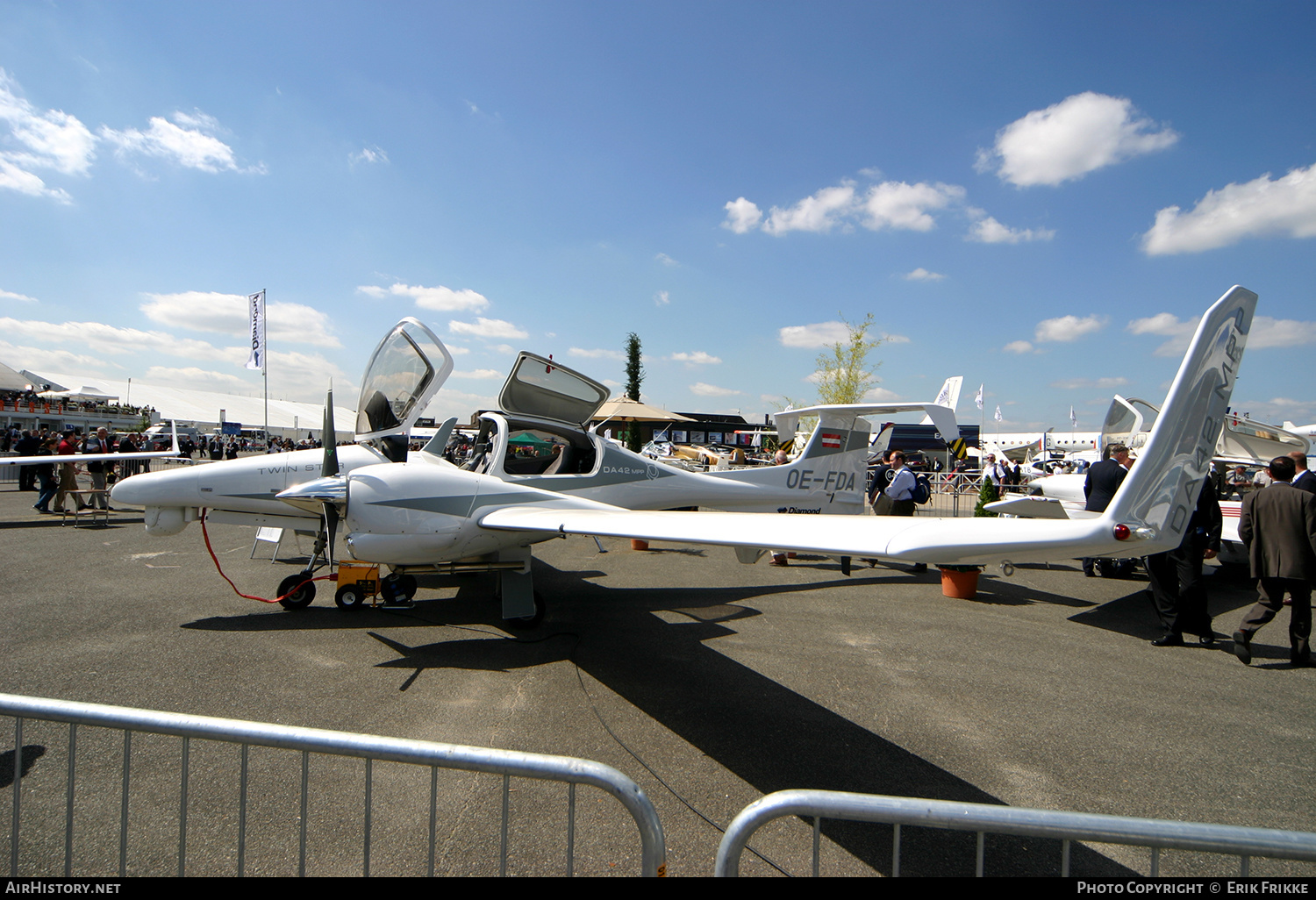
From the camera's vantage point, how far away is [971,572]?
7.32m

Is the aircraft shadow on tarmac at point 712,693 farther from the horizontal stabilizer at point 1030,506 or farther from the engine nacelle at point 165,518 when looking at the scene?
the horizontal stabilizer at point 1030,506

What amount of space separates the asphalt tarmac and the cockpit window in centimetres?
216

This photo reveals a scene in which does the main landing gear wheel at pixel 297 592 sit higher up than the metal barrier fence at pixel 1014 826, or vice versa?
the metal barrier fence at pixel 1014 826

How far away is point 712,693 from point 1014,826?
3119 mm

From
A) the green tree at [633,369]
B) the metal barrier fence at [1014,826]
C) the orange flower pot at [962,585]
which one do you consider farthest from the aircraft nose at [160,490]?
the green tree at [633,369]

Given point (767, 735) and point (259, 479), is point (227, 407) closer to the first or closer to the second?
point (259, 479)

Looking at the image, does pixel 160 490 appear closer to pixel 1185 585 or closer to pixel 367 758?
pixel 367 758

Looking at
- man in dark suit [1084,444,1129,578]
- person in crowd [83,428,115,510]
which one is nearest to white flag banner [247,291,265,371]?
person in crowd [83,428,115,510]

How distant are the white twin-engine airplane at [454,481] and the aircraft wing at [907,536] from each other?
0.44 m

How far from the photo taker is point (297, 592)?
607cm

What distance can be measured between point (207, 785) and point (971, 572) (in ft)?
25.1

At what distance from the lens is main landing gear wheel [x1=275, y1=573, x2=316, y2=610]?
237 inches

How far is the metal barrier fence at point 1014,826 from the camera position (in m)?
1.22

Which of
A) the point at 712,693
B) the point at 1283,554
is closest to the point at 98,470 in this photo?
the point at 712,693
